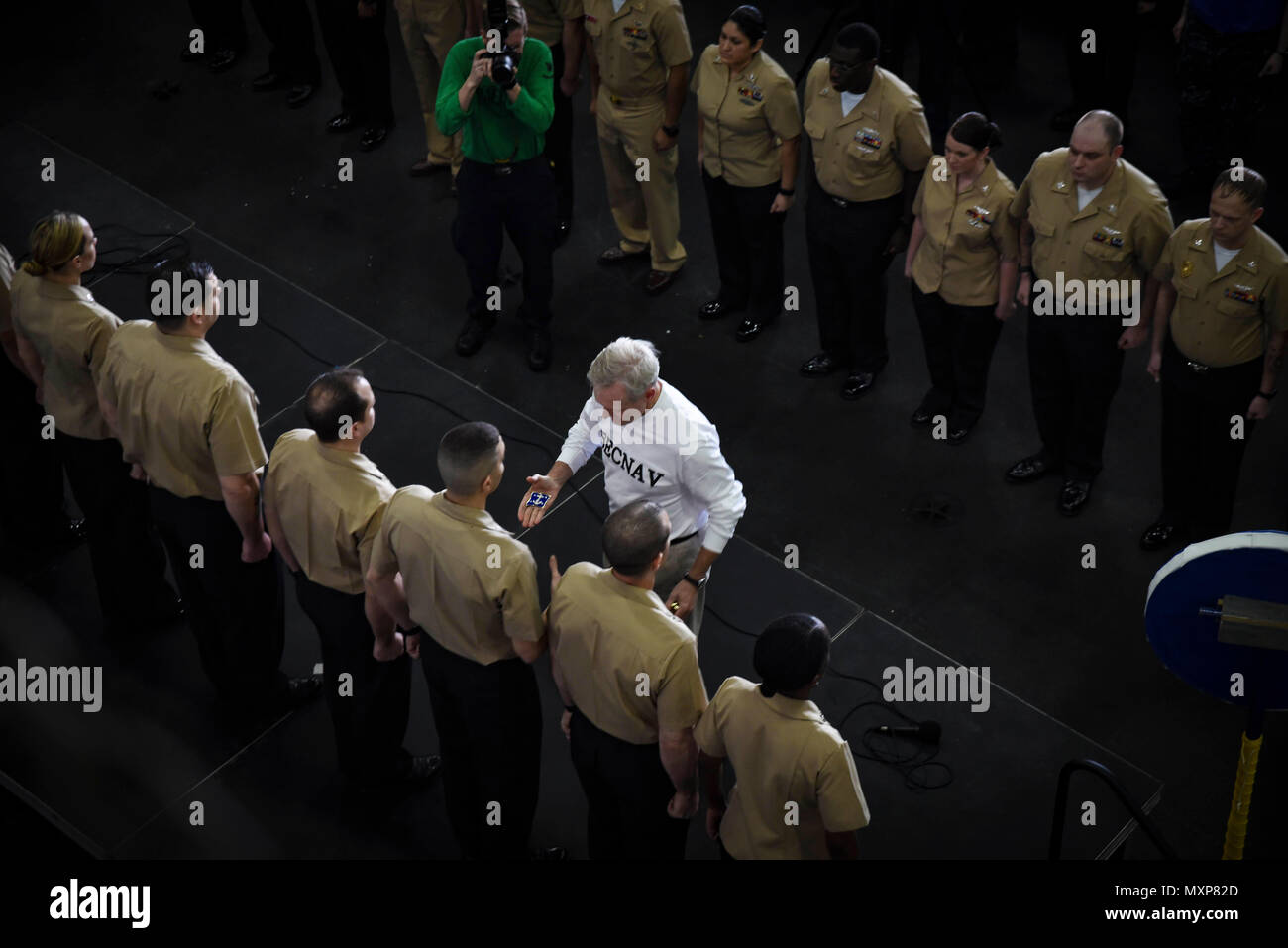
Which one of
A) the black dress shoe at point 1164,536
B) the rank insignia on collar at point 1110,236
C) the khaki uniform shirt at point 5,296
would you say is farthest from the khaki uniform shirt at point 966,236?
the khaki uniform shirt at point 5,296

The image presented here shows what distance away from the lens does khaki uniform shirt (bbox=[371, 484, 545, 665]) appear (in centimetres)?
448

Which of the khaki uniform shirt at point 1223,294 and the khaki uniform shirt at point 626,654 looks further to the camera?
the khaki uniform shirt at point 1223,294

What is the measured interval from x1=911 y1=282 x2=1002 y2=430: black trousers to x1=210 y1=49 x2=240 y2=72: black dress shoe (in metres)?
4.93

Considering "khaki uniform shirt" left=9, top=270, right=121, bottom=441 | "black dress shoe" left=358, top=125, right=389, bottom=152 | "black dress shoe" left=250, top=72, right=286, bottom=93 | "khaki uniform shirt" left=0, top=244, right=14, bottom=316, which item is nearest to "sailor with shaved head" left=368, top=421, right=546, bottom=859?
"khaki uniform shirt" left=9, top=270, right=121, bottom=441

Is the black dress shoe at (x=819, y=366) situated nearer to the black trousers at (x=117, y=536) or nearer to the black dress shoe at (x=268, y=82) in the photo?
the black trousers at (x=117, y=536)

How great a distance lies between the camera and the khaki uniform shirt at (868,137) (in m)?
6.33

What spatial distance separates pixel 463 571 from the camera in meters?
4.49

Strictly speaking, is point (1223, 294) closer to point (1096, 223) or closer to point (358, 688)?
point (1096, 223)

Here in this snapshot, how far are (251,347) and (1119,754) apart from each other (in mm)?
4409

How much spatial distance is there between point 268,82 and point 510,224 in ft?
9.71

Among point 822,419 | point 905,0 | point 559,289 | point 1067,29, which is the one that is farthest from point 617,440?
point 1067,29

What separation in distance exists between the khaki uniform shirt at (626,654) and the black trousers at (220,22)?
20.1 ft

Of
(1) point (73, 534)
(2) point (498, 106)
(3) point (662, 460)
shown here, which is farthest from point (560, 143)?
(3) point (662, 460)

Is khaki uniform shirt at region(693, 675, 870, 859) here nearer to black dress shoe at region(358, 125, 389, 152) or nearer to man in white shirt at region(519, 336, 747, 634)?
man in white shirt at region(519, 336, 747, 634)
